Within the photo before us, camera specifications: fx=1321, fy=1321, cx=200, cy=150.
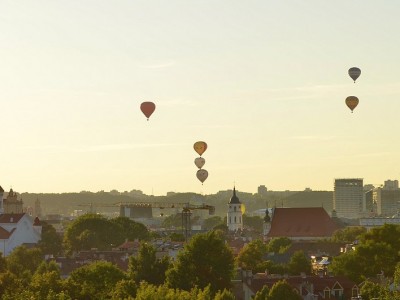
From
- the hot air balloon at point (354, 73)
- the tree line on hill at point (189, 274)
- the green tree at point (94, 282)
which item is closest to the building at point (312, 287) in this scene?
the tree line on hill at point (189, 274)

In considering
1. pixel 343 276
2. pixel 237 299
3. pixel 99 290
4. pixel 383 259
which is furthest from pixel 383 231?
pixel 99 290

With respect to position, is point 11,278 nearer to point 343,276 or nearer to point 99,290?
point 99,290

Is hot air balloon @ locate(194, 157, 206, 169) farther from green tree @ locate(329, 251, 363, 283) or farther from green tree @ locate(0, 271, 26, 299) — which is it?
green tree @ locate(0, 271, 26, 299)

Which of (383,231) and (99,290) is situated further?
(383,231)

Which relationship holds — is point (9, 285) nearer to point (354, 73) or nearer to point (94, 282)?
point (94, 282)

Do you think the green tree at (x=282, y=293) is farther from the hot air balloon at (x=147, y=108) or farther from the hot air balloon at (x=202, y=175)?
the hot air balloon at (x=202, y=175)

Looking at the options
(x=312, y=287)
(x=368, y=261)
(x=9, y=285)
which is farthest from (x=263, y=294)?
(x=368, y=261)
